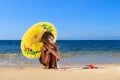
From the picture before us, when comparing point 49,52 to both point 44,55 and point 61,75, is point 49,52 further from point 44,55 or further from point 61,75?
point 61,75

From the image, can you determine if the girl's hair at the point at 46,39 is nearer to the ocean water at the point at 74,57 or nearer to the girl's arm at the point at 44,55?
the girl's arm at the point at 44,55

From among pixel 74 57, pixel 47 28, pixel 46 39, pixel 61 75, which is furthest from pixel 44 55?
pixel 74 57

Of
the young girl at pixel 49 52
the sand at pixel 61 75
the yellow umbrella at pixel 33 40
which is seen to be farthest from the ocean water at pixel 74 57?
the sand at pixel 61 75

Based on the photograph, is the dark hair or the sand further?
the dark hair

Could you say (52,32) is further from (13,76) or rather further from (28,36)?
(13,76)

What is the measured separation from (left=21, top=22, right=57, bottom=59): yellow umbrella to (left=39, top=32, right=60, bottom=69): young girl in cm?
18

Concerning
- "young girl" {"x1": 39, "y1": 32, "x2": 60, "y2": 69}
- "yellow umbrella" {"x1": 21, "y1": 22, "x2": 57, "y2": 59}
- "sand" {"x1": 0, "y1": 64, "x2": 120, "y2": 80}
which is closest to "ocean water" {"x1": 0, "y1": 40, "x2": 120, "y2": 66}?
"yellow umbrella" {"x1": 21, "y1": 22, "x2": 57, "y2": 59}

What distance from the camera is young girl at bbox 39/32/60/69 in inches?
418

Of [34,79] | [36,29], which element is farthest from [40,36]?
[34,79]

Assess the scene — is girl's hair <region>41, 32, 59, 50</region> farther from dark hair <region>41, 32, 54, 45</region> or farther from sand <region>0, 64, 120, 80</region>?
sand <region>0, 64, 120, 80</region>

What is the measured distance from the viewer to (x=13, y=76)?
909 centimetres

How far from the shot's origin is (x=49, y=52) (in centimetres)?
1060

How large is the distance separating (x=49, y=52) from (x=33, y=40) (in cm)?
70

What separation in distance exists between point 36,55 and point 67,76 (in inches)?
82.8
